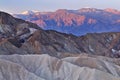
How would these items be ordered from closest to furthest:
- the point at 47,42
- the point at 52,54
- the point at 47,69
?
the point at 47,69 < the point at 52,54 < the point at 47,42

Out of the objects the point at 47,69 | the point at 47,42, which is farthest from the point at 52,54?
the point at 47,69

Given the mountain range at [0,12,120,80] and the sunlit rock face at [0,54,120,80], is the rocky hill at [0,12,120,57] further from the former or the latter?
the sunlit rock face at [0,54,120,80]

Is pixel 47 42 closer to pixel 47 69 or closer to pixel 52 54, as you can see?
pixel 52 54

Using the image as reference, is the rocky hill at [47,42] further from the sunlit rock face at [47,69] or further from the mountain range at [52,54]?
the sunlit rock face at [47,69]

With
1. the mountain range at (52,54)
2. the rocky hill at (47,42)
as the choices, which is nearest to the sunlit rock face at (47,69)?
the mountain range at (52,54)

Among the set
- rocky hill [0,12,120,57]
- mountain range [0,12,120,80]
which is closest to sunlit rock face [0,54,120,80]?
mountain range [0,12,120,80]

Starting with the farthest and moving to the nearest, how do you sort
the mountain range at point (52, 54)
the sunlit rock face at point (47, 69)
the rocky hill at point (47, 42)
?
1. the rocky hill at point (47, 42)
2. the mountain range at point (52, 54)
3. the sunlit rock face at point (47, 69)

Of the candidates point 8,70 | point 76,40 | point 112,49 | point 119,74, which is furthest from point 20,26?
point 8,70

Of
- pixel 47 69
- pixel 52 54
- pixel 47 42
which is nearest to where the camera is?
pixel 47 69

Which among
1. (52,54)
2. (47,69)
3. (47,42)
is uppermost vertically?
(47,69)
